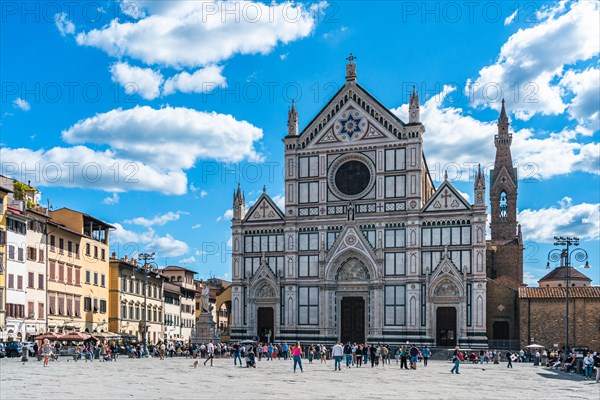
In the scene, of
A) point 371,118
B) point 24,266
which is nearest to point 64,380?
point 24,266

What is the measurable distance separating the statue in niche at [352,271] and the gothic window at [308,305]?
98.2 inches

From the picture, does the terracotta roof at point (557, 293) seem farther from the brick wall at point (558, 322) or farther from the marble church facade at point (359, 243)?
the marble church facade at point (359, 243)

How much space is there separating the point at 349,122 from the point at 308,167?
17.3 feet

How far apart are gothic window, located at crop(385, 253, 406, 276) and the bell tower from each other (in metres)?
31.4

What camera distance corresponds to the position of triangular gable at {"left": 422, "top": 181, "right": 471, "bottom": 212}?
61281 mm

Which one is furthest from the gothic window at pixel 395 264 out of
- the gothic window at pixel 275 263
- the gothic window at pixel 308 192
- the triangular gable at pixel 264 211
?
the triangular gable at pixel 264 211

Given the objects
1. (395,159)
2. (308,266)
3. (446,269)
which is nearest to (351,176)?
(395,159)

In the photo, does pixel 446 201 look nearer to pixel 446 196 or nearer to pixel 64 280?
pixel 446 196

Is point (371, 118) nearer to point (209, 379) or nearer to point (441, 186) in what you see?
point (441, 186)

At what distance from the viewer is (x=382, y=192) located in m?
63.5

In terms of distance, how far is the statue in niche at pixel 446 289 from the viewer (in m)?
60.5

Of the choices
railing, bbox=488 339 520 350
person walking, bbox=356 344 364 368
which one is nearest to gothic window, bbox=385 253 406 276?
railing, bbox=488 339 520 350

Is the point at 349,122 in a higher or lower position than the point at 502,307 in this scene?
higher

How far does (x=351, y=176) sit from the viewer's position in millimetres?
65000
